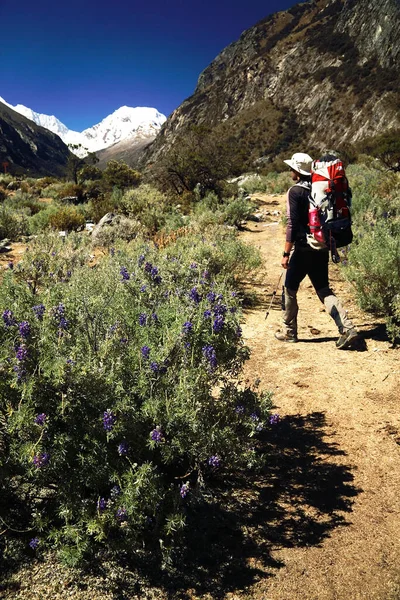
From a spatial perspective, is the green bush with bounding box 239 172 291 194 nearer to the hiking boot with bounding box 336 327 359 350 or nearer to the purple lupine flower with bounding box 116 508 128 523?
the hiking boot with bounding box 336 327 359 350

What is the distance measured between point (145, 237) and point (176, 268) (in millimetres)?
6718

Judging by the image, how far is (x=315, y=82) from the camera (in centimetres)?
7581

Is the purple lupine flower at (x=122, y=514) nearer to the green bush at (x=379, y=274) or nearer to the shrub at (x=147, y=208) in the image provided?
the green bush at (x=379, y=274)

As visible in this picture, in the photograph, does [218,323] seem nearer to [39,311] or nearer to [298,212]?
[39,311]

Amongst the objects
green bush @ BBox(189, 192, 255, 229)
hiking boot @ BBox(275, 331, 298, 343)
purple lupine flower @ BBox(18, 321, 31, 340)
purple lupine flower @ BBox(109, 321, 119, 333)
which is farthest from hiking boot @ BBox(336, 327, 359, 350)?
green bush @ BBox(189, 192, 255, 229)

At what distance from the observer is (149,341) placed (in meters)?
2.52

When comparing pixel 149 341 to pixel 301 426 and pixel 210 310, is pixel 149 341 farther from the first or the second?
pixel 301 426

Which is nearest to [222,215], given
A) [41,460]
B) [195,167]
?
[195,167]

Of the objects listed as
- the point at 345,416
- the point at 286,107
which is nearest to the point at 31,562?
the point at 345,416

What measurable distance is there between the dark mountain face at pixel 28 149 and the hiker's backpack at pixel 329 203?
365 ft

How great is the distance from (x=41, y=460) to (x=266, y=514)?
162cm

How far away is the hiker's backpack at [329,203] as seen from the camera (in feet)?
14.4

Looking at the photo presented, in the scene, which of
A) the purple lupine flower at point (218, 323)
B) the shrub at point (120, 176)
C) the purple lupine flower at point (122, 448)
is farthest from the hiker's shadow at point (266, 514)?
the shrub at point (120, 176)

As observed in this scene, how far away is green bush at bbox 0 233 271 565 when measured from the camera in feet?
6.68
